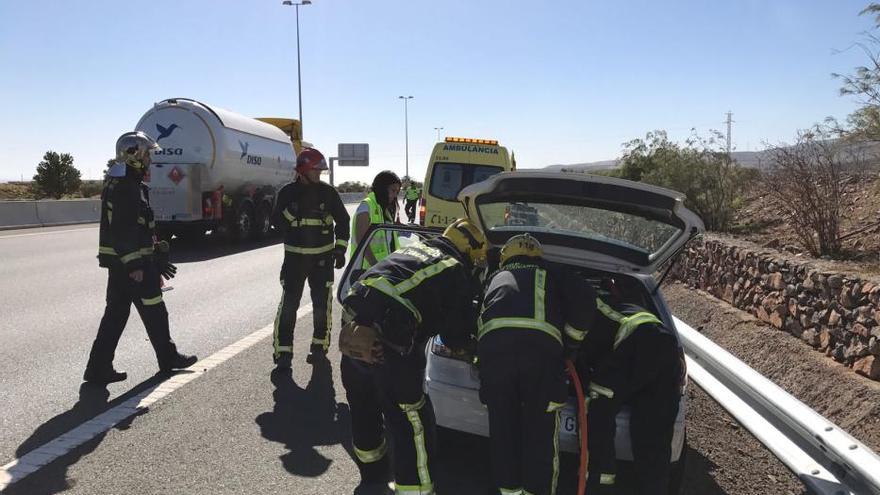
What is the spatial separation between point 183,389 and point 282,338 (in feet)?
2.83

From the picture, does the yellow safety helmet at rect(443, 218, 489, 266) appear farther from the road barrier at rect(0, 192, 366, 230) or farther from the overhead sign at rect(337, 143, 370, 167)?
the overhead sign at rect(337, 143, 370, 167)

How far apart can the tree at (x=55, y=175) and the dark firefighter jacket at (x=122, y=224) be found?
38.0 meters

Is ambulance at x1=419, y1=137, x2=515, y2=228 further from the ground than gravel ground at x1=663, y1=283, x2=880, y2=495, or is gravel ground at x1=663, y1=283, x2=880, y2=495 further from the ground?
ambulance at x1=419, y1=137, x2=515, y2=228

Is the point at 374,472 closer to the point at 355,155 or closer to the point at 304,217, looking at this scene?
the point at 304,217

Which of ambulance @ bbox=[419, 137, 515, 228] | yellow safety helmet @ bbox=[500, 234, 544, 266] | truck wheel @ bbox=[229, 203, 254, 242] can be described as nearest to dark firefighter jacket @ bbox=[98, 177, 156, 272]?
yellow safety helmet @ bbox=[500, 234, 544, 266]

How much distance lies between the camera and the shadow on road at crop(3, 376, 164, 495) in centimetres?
338

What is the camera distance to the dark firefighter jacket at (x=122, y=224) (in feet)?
16.3

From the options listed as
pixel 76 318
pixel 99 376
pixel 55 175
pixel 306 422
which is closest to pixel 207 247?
pixel 76 318

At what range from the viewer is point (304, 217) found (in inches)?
220

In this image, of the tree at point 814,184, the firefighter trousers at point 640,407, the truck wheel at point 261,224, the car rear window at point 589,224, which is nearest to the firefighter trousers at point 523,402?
the firefighter trousers at point 640,407

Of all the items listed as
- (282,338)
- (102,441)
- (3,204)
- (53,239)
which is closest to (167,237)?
(53,239)

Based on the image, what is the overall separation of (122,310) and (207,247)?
424 inches

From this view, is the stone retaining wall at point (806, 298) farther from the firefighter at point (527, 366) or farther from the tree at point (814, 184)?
the firefighter at point (527, 366)

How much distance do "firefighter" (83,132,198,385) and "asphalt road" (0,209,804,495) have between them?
0.99 ft
